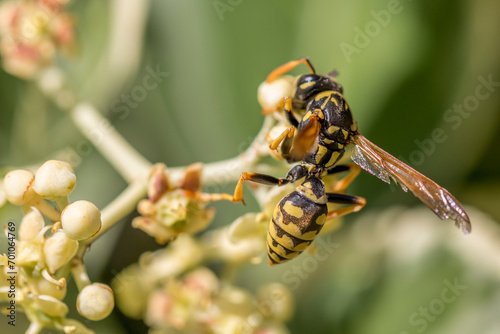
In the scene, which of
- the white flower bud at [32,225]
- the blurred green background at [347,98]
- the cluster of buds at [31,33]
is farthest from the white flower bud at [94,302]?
the cluster of buds at [31,33]

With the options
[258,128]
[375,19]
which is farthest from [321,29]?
[258,128]

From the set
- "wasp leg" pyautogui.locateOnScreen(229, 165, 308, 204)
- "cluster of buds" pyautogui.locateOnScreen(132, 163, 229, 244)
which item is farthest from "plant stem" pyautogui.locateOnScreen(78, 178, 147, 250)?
"wasp leg" pyautogui.locateOnScreen(229, 165, 308, 204)

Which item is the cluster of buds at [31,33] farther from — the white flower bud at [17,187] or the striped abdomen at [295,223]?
the striped abdomen at [295,223]

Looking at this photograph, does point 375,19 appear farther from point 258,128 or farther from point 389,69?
point 258,128

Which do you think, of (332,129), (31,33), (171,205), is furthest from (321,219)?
(31,33)

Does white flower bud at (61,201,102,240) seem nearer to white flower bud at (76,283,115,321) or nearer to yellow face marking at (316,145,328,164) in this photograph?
white flower bud at (76,283,115,321)

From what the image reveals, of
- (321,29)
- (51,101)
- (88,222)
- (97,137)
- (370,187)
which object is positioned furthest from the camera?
(51,101)
